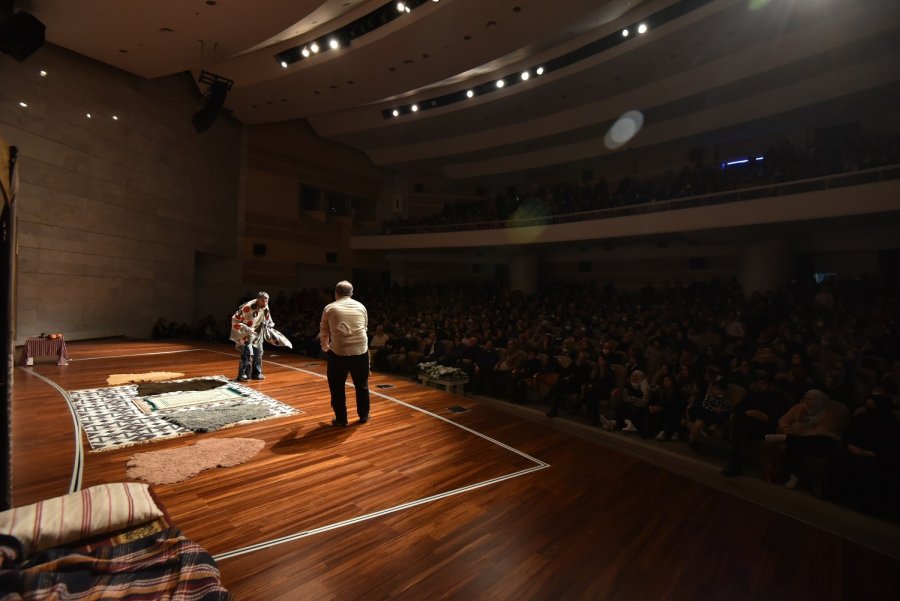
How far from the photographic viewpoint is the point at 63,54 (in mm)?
9352


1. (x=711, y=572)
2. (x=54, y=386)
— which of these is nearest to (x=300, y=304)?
(x=54, y=386)

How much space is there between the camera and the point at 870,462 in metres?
3.80

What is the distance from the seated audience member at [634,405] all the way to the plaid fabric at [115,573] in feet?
17.1

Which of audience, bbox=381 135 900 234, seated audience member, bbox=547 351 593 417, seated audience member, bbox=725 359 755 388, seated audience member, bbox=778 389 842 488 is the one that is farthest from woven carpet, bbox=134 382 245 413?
audience, bbox=381 135 900 234

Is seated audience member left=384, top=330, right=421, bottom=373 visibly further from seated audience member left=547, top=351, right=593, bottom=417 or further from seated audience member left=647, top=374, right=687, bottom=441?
seated audience member left=647, top=374, right=687, bottom=441

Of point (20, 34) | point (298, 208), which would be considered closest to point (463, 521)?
point (20, 34)

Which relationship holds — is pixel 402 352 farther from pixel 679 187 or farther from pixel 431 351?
pixel 679 187

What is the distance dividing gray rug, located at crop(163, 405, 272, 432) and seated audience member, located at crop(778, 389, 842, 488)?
541 centimetres

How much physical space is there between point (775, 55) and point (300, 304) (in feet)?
51.8

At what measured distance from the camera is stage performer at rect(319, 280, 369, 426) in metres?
4.22

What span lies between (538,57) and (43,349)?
13186 mm

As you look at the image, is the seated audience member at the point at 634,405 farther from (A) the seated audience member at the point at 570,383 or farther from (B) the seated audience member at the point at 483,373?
(B) the seated audience member at the point at 483,373

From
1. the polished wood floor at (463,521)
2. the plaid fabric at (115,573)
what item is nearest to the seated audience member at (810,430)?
the polished wood floor at (463,521)

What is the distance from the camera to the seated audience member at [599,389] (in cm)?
609
